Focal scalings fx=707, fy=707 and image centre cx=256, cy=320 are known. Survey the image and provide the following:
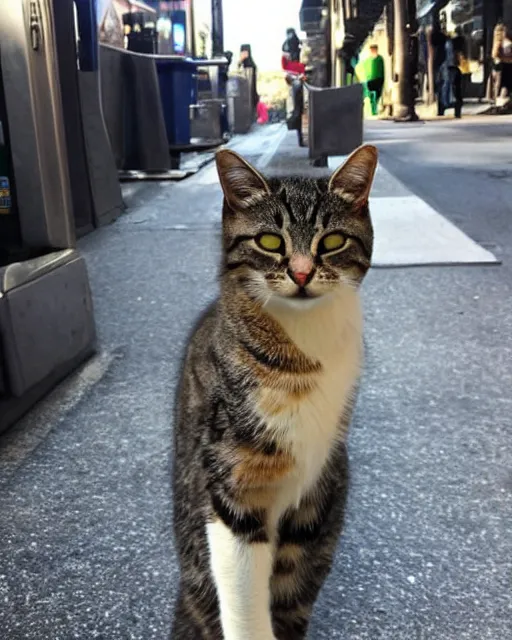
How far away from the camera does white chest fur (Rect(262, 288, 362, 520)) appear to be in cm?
119

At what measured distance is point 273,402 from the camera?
46.9 inches

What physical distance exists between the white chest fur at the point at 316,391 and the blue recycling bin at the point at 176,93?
7638 mm

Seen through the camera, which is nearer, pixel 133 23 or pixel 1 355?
pixel 1 355

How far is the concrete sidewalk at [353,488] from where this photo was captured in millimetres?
1468

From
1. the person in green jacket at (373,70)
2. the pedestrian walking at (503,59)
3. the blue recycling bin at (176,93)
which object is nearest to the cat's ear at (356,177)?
the blue recycling bin at (176,93)

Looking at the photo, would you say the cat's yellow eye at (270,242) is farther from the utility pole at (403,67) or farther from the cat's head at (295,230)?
the utility pole at (403,67)

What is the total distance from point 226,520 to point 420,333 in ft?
6.51

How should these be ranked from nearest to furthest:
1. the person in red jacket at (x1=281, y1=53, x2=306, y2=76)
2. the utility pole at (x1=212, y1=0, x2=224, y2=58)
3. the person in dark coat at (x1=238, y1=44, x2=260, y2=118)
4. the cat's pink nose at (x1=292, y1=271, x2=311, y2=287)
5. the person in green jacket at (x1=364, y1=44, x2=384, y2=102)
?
the cat's pink nose at (x1=292, y1=271, x2=311, y2=287), the person in red jacket at (x1=281, y1=53, x2=306, y2=76), the utility pole at (x1=212, y1=0, x2=224, y2=58), the person in dark coat at (x1=238, y1=44, x2=260, y2=118), the person in green jacket at (x1=364, y1=44, x2=384, y2=102)

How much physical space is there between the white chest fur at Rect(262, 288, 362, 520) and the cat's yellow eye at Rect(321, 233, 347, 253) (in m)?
0.08

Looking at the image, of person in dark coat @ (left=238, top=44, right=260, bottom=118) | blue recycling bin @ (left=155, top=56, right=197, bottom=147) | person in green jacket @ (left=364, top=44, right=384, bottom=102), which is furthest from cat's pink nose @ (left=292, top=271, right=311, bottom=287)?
person in green jacket @ (left=364, top=44, right=384, bottom=102)

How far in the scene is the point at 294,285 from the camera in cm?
→ 117

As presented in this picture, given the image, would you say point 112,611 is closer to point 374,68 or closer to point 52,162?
point 52,162

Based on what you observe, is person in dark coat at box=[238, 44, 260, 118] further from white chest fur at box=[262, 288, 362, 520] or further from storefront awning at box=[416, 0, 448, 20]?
white chest fur at box=[262, 288, 362, 520]

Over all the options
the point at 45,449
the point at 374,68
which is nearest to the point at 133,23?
the point at 45,449
